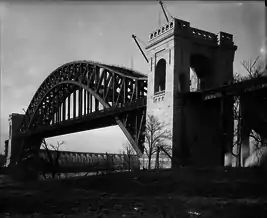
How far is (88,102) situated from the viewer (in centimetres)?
6569

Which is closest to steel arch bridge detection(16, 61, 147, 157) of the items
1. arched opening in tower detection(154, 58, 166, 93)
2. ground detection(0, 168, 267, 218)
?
arched opening in tower detection(154, 58, 166, 93)

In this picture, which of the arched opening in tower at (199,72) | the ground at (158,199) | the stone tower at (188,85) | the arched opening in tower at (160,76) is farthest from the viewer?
the arched opening in tower at (199,72)

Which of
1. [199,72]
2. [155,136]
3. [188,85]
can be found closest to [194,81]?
[199,72]

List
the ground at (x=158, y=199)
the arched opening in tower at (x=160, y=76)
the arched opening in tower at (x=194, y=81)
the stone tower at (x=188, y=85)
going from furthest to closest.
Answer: the arched opening in tower at (x=194, y=81) → the arched opening in tower at (x=160, y=76) → the stone tower at (x=188, y=85) → the ground at (x=158, y=199)

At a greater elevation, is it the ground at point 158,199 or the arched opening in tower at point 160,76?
the arched opening in tower at point 160,76

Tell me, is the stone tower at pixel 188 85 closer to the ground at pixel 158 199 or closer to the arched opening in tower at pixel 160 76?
the arched opening in tower at pixel 160 76

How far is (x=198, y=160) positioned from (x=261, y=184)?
21.0 metres

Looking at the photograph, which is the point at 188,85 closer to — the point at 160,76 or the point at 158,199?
the point at 160,76

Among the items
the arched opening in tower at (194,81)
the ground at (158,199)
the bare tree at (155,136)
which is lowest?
the ground at (158,199)

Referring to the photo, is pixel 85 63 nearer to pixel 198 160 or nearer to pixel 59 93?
pixel 59 93

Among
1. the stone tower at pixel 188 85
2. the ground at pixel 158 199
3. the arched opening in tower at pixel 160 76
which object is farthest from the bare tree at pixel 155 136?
the ground at pixel 158 199

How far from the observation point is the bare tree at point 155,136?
122 feet

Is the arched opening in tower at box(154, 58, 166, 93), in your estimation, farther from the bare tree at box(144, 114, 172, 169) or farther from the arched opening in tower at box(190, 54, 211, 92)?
the bare tree at box(144, 114, 172, 169)

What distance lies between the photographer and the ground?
34.6ft
